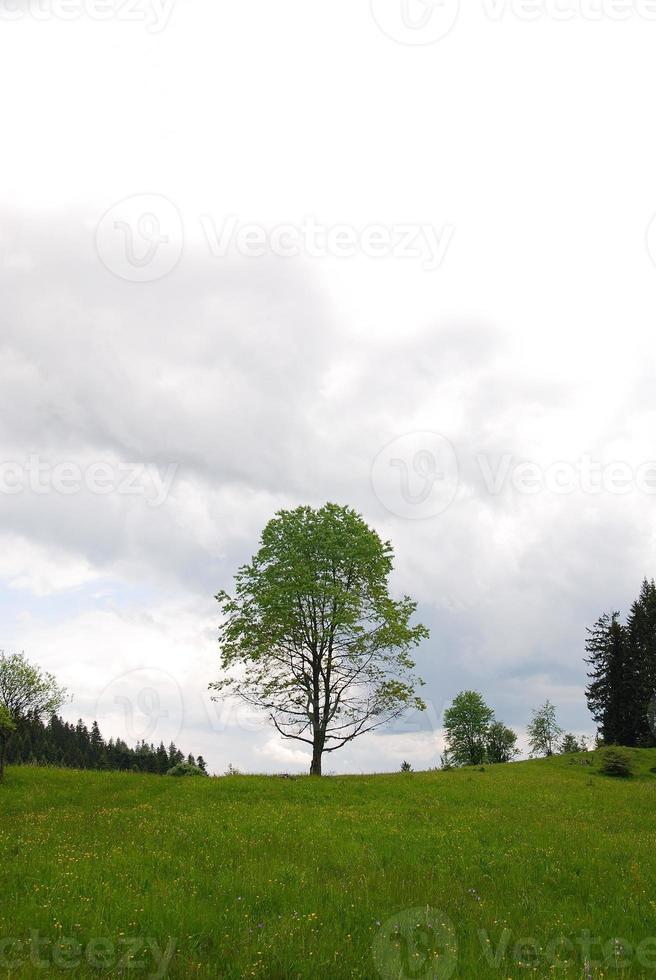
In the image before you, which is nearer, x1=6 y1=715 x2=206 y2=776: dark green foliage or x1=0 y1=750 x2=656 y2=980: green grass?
x1=0 y1=750 x2=656 y2=980: green grass

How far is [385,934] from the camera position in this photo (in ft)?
27.6

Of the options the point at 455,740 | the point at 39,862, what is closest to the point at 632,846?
the point at 39,862

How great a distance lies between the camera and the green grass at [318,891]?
295 inches

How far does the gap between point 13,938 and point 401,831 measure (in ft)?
39.3

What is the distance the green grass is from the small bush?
25001mm

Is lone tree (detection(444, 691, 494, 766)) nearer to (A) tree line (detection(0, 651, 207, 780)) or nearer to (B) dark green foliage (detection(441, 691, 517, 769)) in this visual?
(B) dark green foliage (detection(441, 691, 517, 769))

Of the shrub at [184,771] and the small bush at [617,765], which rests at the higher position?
the small bush at [617,765]

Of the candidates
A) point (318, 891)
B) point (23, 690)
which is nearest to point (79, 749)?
point (23, 690)

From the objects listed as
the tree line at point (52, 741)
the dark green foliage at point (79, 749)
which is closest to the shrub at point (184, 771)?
the tree line at point (52, 741)

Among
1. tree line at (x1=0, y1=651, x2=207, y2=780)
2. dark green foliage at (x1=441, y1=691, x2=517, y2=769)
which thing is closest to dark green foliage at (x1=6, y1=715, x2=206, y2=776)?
tree line at (x1=0, y1=651, x2=207, y2=780)

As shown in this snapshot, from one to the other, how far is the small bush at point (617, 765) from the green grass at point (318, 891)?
984 inches

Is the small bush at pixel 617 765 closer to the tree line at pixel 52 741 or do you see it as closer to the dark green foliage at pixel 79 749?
the tree line at pixel 52 741

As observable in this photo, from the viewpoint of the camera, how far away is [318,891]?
1028 centimetres

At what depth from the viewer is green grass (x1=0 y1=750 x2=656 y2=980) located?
748 cm
